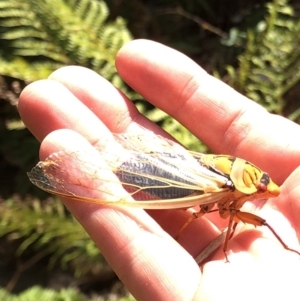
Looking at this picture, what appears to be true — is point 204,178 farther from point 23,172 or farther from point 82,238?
point 23,172

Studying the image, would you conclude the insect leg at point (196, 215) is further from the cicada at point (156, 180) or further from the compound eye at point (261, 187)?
the compound eye at point (261, 187)

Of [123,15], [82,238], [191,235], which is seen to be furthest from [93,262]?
[123,15]

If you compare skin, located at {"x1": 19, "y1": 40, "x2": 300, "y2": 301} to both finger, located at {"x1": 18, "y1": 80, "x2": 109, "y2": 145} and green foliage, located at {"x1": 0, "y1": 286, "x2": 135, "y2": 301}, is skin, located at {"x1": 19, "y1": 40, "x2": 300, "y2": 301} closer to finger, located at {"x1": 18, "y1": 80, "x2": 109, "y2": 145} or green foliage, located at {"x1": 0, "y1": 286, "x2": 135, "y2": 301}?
finger, located at {"x1": 18, "y1": 80, "x2": 109, "y2": 145}

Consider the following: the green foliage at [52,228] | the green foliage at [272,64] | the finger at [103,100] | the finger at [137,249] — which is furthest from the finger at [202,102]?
the green foliage at [52,228]

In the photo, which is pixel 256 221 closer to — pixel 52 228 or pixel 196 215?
pixel 196 215

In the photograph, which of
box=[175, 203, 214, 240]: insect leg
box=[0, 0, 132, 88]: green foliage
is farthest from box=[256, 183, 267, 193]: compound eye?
box=[0, 0, 132, 88]: green foliage

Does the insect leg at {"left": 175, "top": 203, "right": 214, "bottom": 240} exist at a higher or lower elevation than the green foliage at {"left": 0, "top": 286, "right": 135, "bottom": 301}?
higher

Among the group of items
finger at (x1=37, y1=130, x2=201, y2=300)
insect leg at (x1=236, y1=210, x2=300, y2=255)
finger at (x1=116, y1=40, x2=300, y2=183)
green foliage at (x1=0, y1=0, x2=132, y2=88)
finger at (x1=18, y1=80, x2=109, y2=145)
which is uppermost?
finger at (x1=116, y1=40, x2=300, y2=183)
